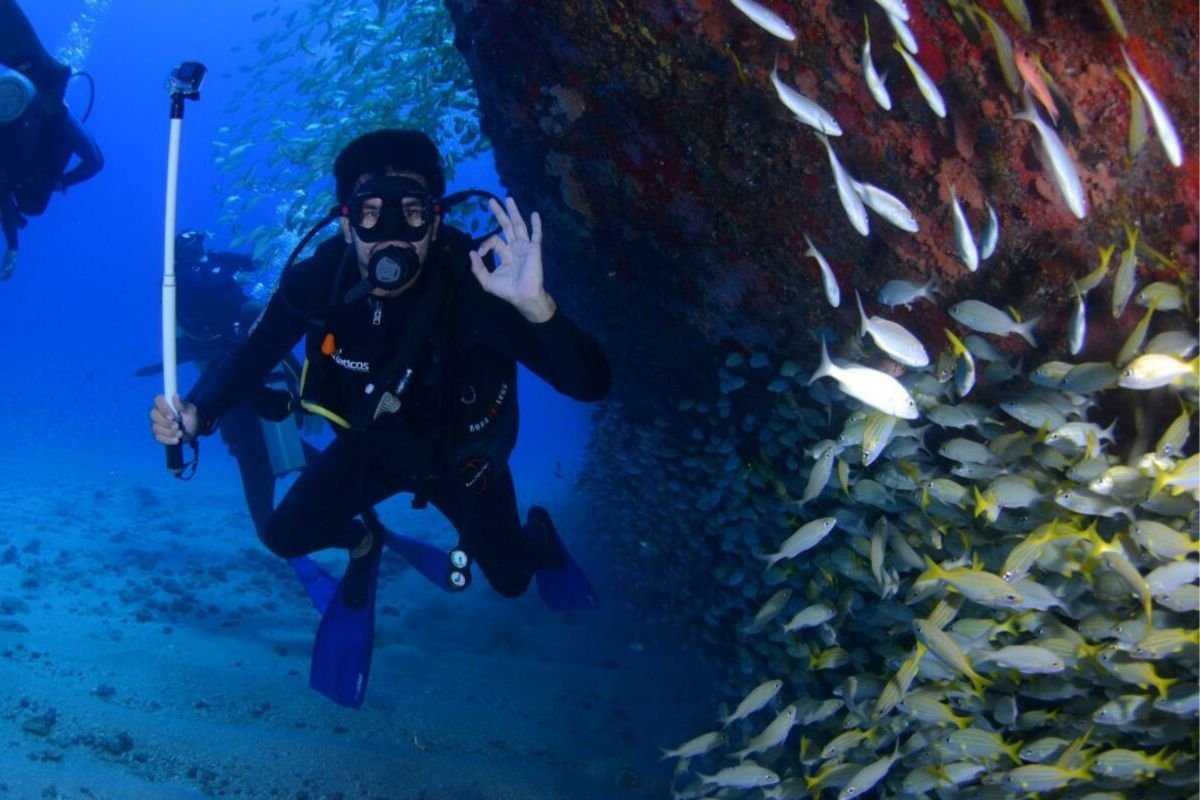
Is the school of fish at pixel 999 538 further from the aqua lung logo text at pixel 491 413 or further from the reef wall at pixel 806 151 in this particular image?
the aqua lung logo text at pixel 491 413

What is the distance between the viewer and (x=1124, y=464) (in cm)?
369

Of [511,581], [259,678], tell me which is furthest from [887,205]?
[259,678]

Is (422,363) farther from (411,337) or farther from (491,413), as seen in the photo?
(491,413)

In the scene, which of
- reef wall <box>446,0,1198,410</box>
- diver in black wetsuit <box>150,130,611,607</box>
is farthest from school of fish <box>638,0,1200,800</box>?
diver in black wetsuit <box>150,130,611,607</box>

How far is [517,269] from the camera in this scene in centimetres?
392

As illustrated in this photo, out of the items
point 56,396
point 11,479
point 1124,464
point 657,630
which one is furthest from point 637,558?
point 56,396

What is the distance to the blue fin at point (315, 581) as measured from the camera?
6953 mm

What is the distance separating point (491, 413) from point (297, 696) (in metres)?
4.35

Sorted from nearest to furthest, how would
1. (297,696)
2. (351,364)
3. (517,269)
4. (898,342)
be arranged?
(898,342) < (517,269) < (351,364) < (297,696)

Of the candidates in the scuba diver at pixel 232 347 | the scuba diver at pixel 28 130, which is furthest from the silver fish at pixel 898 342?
the scuba diver at pixel 28 130

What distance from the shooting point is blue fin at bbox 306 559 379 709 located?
5663 mm

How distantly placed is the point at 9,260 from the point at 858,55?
790 cm

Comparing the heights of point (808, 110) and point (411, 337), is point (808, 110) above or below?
Result: above

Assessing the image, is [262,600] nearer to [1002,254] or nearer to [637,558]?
[637,558]
